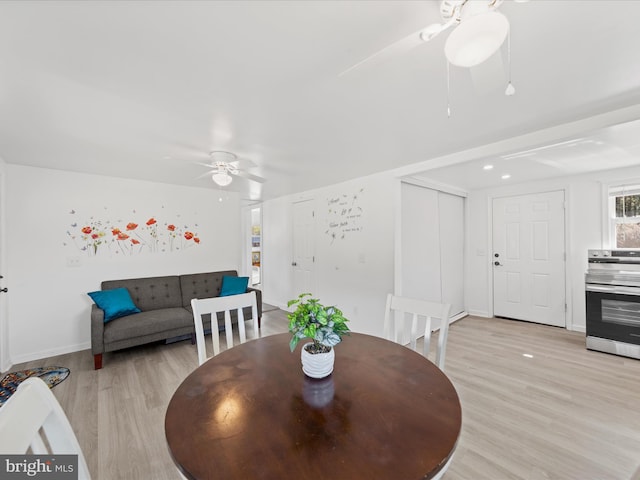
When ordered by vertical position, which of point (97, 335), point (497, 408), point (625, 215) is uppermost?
point (625, 215)

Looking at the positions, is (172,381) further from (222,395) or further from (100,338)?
(222,395)

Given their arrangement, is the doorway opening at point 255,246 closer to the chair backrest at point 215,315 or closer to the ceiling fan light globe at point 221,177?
the ceiling fan light globe at point 221,177

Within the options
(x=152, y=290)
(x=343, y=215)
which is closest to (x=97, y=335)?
(x=152, y=290)

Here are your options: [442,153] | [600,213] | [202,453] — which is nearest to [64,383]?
[202,453]

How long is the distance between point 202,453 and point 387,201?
3.17m

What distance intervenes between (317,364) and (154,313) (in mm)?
3095

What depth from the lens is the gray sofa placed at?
2.90 meters

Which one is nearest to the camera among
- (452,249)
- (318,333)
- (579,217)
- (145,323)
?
(318,333)

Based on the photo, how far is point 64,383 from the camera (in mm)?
2584

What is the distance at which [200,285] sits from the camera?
413cm

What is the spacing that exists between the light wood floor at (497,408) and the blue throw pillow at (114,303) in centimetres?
50

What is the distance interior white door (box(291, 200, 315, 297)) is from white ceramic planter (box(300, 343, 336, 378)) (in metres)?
3.43

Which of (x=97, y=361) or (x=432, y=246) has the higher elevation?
(x=432, y=246)

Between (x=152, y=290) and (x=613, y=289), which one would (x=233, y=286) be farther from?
(x=613, y=289)
